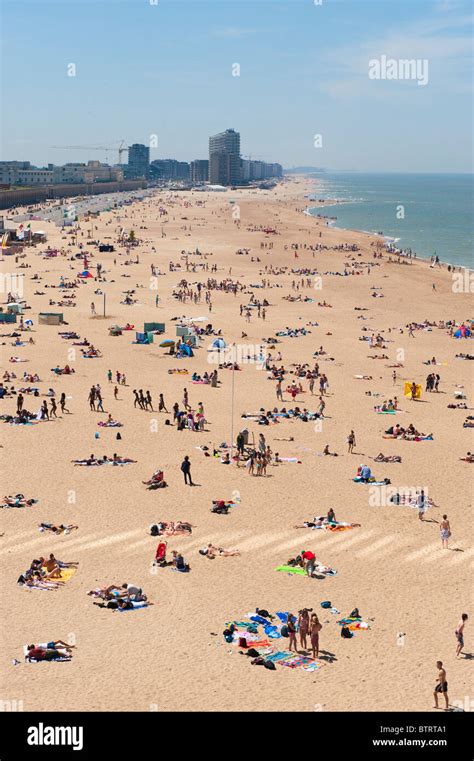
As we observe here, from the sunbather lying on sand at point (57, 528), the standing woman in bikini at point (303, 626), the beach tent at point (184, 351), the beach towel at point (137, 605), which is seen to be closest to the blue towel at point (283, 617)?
the standing woman in bikini at point (303, 626)

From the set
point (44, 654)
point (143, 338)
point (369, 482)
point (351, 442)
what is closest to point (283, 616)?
point (44, 654)

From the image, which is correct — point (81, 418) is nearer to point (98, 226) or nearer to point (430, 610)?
point (430, 610)

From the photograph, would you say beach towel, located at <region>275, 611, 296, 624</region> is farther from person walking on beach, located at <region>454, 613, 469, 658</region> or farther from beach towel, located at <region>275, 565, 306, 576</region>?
person walking on beach, located at <region>454, 613, 469, 658</region>

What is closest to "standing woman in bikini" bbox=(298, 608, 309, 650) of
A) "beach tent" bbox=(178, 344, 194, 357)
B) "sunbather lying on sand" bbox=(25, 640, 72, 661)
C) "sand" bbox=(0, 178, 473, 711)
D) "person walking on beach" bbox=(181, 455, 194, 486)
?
"sand" bbox=(0, 178, 473, 711)

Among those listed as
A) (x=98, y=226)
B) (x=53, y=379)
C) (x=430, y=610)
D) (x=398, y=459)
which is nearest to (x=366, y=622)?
(x=430, y=610)

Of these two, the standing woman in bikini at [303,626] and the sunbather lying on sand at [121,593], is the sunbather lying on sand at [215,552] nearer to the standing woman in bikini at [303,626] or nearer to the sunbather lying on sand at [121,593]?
the sunbather lying on sand at [121,593]

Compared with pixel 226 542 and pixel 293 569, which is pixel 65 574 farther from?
pixel 293 569
